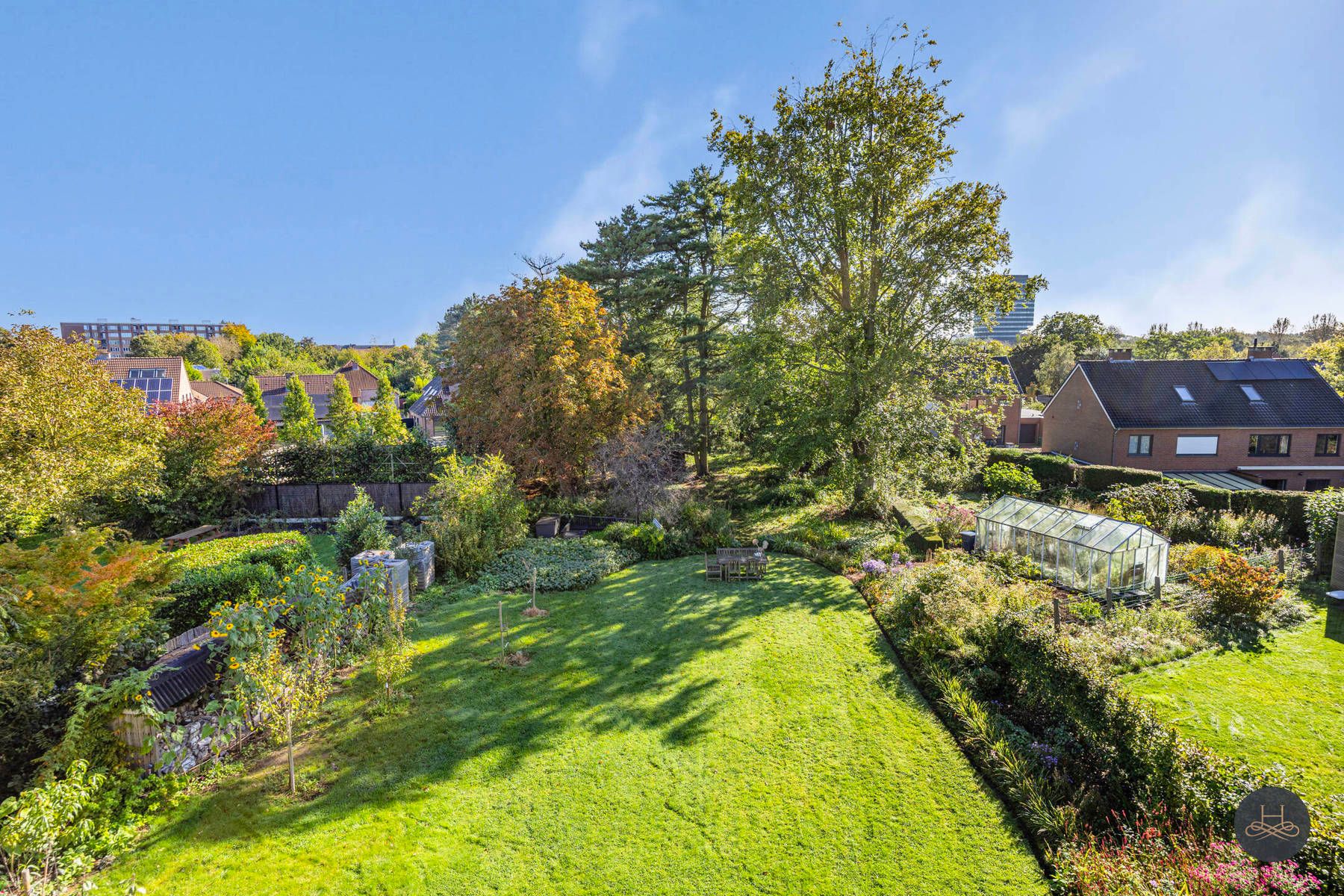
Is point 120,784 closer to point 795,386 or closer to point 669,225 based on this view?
point 795,386

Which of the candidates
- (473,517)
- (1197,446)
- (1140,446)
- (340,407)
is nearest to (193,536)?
(473,517)

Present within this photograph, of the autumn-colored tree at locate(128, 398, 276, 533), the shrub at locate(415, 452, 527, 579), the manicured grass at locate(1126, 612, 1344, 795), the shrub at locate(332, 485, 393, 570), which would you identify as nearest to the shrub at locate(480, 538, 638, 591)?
the shrub at locate(415, 452, 527, 579)

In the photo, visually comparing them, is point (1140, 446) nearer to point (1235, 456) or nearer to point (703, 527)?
point (1235, 456)

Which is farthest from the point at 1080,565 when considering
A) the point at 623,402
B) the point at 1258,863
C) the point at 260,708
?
the point at 260,708

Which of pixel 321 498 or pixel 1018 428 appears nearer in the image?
pixel 321 498

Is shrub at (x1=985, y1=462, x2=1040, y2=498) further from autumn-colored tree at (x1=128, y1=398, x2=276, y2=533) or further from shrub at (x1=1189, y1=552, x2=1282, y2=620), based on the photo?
autumn-colored tree at (x1=128, y1=398, x2=276, y2=533)

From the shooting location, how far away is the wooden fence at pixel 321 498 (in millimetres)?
19656

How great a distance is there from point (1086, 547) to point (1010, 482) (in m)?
11.8

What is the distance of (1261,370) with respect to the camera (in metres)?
30.8

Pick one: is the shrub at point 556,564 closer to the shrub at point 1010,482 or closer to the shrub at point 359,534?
the shrub at point 359,534

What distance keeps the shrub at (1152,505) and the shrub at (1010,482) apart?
4074 mm

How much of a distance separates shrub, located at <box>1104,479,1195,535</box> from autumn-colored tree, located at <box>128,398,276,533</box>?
2864 centimetres

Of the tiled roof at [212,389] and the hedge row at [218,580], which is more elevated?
the tiled roof at [212,389]

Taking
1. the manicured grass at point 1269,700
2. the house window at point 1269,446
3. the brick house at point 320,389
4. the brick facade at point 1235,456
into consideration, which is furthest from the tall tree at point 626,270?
the house window at point 1269,446
